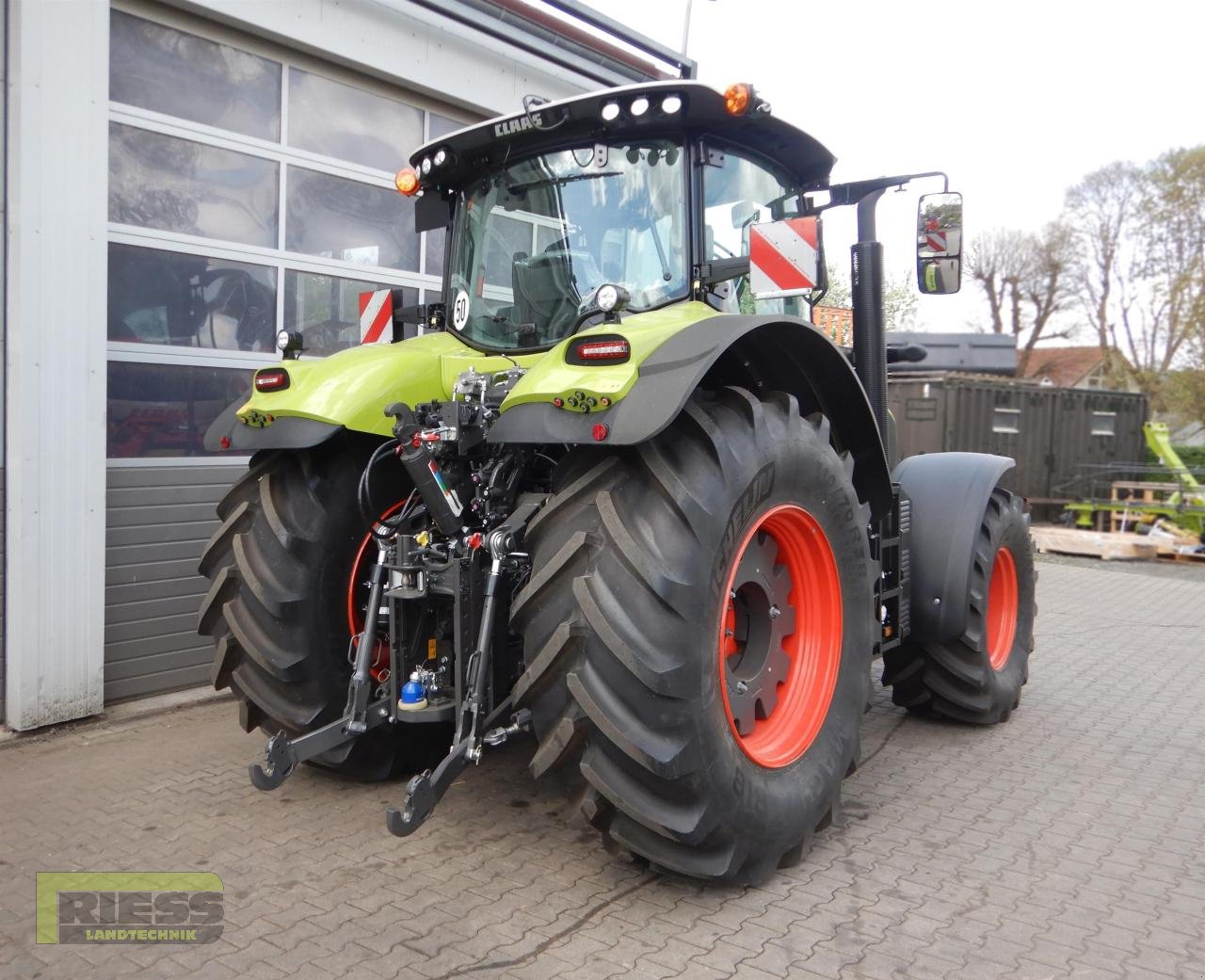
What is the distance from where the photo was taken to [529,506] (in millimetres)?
3266

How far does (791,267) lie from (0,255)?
11.8 feet

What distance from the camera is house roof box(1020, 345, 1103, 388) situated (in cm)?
5169

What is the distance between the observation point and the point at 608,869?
3148mm

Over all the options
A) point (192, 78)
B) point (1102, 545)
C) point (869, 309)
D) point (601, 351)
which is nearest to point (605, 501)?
point (601, 351)

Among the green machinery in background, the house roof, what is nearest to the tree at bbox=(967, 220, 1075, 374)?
the house roof

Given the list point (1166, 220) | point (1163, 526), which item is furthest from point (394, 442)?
point (1166, 220)

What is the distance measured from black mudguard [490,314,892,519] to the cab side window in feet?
0.99

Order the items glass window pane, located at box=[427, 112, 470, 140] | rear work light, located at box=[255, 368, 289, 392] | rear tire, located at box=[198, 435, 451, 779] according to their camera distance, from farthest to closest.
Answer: glass window pane, located at box=[427, 112, 470, 140] → rear work light, located at box=[255, 368, 289, 392] → rear tire, located at box=[198, 435, 451, 779]

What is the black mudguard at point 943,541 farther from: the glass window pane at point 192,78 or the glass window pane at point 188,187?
the glass window pane at point 192,78

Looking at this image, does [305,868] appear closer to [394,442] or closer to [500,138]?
[394,442]

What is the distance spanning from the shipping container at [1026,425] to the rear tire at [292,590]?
11.0 meters

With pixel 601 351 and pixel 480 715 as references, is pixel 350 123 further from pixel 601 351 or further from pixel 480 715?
pixel 480 715

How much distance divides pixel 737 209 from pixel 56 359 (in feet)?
10.6

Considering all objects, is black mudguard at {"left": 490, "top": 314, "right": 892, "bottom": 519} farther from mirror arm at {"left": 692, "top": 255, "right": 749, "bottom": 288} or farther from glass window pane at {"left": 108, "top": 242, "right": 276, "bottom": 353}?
glass window pane at {"left": 108, "top": 242, "right": 276, "bottom": 353}
